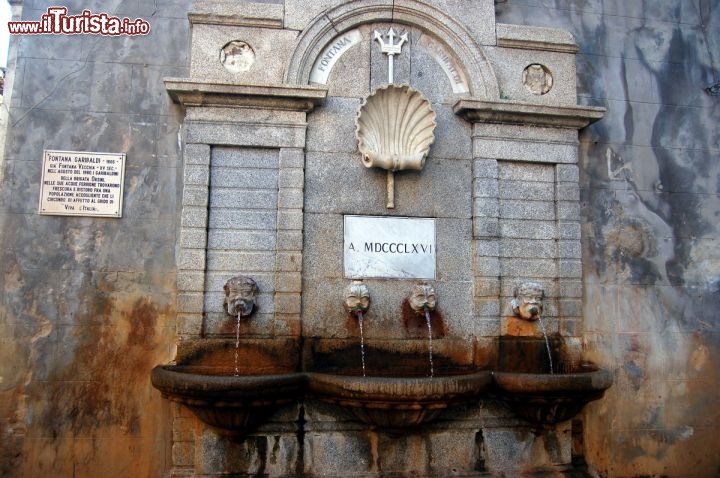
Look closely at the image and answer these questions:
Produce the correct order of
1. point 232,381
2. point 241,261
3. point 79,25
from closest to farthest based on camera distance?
point 232,381
point 241,261
point 79,25

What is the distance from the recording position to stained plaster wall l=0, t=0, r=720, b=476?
16.2 feet

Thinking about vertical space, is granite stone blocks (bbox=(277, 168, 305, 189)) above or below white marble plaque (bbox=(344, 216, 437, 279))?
above

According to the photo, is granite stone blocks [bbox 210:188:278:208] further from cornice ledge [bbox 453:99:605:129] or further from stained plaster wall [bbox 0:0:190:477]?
cornice ledge [bbox 453:99:605:129]

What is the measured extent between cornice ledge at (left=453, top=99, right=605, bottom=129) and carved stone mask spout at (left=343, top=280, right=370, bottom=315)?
1994 mm

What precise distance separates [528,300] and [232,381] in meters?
2.82

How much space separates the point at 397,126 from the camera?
17.7 ft

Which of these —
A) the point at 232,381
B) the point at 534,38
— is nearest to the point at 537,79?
the point at 534,38

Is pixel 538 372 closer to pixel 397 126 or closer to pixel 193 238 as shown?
pixel 397 126

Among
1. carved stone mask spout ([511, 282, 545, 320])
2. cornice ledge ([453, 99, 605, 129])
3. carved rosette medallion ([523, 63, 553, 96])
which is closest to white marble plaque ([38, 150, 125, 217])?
cornice ledge ([453, 99, 605, 129])

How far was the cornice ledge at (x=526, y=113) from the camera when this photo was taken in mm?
5492

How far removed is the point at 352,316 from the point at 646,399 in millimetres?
3117

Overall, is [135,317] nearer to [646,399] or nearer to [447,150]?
[447,150]

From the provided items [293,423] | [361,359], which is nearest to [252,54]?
[361,359]

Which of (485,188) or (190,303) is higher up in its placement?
(485,188)
